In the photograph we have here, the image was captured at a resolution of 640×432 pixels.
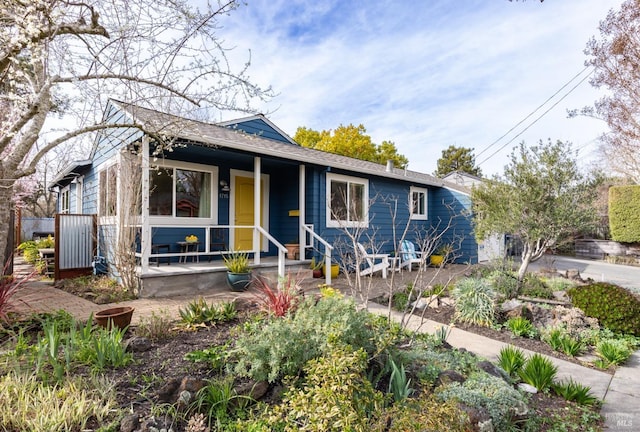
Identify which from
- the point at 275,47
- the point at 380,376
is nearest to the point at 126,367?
the point at 380,376

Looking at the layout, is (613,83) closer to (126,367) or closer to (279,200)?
(279,200)

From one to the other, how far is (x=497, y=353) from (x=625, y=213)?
14.3 metres

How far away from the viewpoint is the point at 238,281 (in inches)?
240

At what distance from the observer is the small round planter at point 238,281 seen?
6.11 metres

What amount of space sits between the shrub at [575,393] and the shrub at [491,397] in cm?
73

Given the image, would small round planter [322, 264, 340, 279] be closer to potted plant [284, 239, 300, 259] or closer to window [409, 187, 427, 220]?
potted plant [284, 239, 300, 259]

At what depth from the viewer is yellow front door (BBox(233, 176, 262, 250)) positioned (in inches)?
327

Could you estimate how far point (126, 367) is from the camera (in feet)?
8.05

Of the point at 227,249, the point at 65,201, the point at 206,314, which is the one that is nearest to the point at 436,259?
the point at 227,249

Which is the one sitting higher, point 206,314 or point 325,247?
point 325,247

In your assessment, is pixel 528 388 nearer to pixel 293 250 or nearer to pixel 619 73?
pixel 293 250

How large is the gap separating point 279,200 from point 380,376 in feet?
23.6

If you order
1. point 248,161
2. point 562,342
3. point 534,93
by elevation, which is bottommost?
point 562,342

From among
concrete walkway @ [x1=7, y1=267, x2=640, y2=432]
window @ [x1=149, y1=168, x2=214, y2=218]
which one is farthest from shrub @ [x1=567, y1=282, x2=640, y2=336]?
window @ [x1=149, y1=168, x2=214, y2=218]
